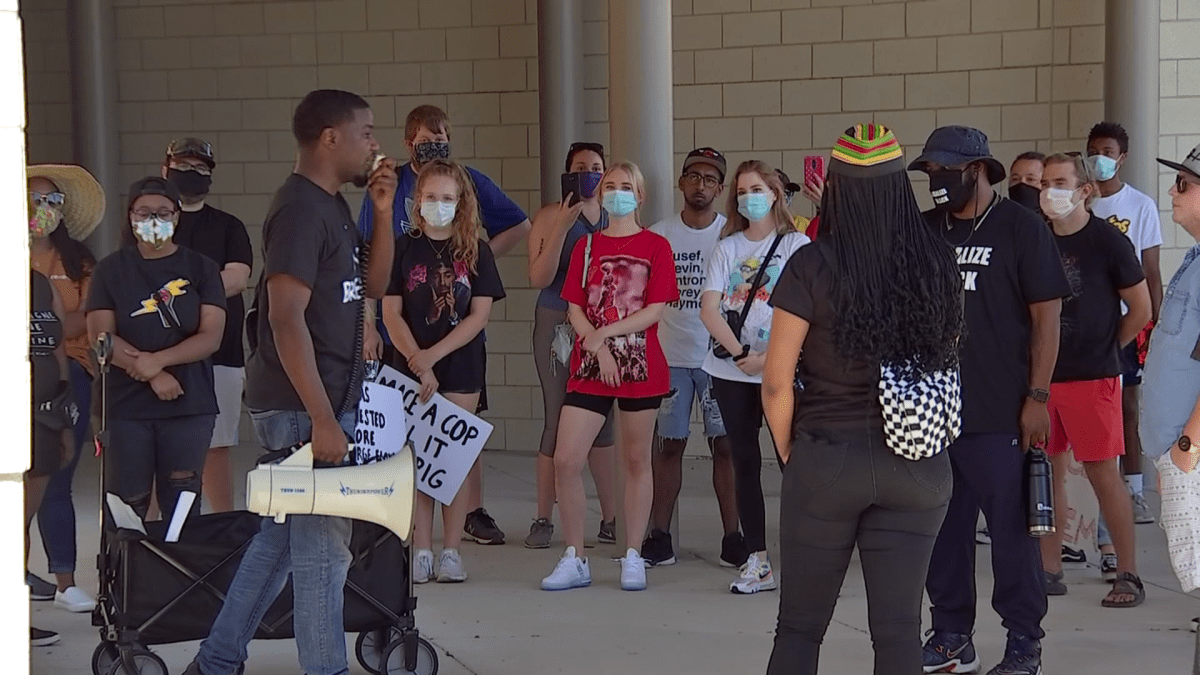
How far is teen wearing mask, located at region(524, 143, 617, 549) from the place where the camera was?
Result: 6.21 m

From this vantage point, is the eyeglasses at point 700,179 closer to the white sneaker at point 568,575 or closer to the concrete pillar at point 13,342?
the white sneaker at point 568,575

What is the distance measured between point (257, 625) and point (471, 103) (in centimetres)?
624

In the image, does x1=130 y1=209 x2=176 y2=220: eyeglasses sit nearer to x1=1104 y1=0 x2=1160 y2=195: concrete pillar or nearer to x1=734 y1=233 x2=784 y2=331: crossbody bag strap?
x1=734 y1=233 x2=784 y2=331: crossbody bag strap

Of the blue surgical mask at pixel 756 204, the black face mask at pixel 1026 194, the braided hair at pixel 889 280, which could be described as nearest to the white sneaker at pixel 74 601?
the blue surgical mask at pixel 756 204

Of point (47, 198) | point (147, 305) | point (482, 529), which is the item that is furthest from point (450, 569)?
point (47, 198)

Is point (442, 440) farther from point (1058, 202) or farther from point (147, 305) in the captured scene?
point (1058, 202)

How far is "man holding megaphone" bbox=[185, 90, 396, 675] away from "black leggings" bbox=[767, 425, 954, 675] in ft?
4.00

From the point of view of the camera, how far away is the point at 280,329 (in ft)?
11.9

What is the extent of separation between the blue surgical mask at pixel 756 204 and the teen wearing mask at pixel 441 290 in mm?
1075

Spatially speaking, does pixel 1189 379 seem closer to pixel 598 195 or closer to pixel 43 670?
pixel 598 195

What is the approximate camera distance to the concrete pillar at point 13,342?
5.97 ft

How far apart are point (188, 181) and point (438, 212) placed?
109 centimetres

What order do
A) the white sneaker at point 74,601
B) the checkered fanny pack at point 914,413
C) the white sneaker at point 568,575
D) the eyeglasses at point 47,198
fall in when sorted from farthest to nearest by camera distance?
the white sneaker at point 568,575, the white sneaker at point 74,601, the eyeglasses at point 47,198, the checkered fanny pack at point 914,413

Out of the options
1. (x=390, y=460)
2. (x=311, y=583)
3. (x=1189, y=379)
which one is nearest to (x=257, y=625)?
(x=311, y=583)
